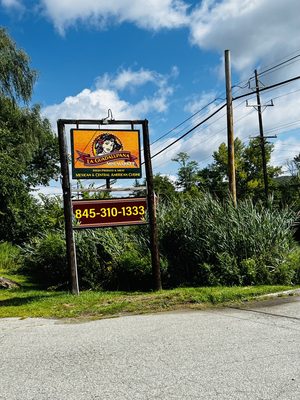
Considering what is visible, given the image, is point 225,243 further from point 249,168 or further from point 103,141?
point 249,168

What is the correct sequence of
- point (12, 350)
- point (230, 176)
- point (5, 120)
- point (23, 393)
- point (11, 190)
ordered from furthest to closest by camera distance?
1. point (5, 120)
2. point (11, 190)
3. point (230, 176)
4. point (12, 350)
5. point (23, 393)

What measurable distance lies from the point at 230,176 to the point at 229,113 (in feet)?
9.02

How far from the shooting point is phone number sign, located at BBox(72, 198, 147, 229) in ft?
33.7

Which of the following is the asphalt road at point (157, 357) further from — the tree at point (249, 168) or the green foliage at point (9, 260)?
the tree at point (249, 168)

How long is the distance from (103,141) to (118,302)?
146 inches

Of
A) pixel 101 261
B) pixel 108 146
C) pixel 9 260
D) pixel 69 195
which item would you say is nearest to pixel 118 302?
pixel 69 195

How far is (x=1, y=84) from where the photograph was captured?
2625 centimetres

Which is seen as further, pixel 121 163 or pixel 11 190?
pixel 11 190

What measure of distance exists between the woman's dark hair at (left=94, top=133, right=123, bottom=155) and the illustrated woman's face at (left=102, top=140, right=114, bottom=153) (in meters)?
0.05

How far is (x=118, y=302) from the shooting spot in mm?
8984

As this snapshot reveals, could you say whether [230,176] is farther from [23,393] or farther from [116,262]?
[23,393]

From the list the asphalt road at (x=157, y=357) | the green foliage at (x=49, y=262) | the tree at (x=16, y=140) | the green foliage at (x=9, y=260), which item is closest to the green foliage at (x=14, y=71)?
the tree at (x=16, y=140)

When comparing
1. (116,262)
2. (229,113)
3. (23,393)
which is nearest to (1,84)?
(229,113)

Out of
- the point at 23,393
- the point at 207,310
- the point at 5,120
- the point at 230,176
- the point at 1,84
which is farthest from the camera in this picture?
the point at 5,120
